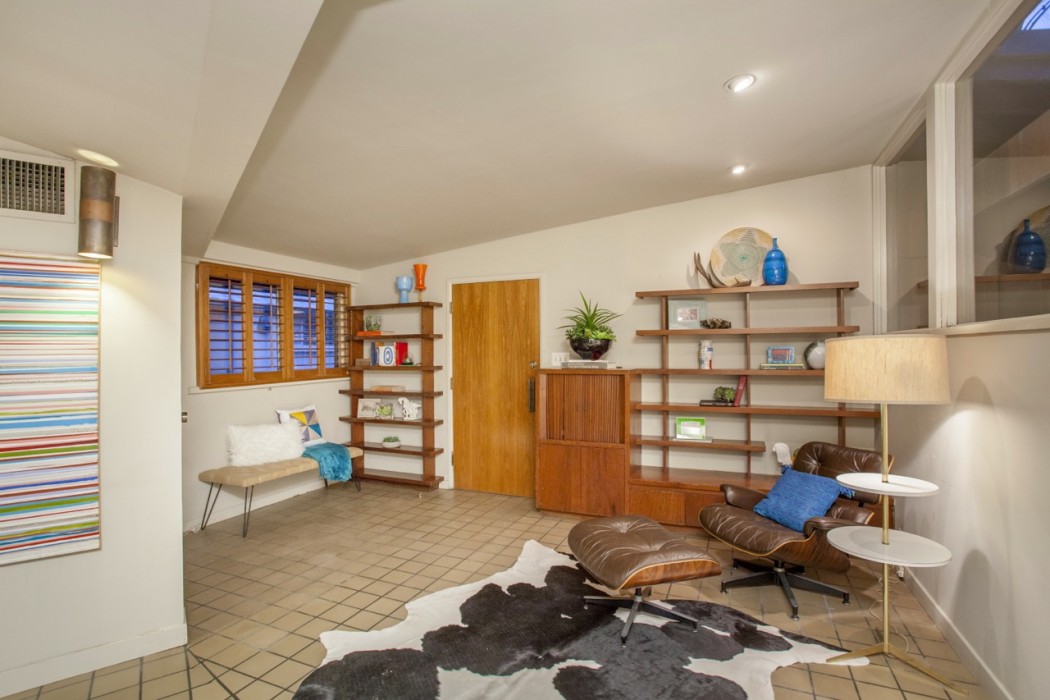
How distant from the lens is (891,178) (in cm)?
353

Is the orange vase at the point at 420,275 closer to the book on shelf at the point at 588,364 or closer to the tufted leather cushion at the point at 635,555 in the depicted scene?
the book on shelf at the point at 588,364

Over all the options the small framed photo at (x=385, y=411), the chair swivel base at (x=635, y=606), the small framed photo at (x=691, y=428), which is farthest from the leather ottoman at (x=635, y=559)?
the small framed photo at (x=385, y=411)

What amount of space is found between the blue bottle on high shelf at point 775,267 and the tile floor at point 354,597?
203 cm

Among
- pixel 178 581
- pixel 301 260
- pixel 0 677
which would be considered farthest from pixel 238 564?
pixel 301 260

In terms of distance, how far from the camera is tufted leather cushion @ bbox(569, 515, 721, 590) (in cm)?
227

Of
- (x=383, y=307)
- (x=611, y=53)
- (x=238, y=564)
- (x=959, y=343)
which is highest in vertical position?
(x=611, y=53)

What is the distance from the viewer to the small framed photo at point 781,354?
3795 millimetres

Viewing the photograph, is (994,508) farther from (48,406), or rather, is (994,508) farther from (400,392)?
(400,392)

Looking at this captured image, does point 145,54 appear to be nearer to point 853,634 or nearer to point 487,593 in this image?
point 487,593

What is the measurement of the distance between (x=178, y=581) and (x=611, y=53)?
10.3 ft

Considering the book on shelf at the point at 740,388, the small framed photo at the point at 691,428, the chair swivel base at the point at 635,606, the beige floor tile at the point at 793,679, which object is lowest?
the beige floor tile at the point at 793,679

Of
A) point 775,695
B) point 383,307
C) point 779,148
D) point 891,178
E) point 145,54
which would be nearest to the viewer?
point 145,54

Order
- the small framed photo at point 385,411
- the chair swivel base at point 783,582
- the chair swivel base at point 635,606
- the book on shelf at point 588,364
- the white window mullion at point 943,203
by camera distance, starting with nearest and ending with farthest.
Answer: the chair swivel base at point 635,606, the white window mullion at point 943,203, the chair swivel base at point 783,582, the book on shelf at point 588,364, the small framed photo at point 385,411

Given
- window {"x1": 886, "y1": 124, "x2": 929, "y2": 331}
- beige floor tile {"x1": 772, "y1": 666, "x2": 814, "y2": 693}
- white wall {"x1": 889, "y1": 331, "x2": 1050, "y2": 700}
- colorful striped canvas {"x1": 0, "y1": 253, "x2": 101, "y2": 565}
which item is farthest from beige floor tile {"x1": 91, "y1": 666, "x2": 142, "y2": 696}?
window {"x1": 886, "y1": 124, "x2": 929, "y2": 331}
